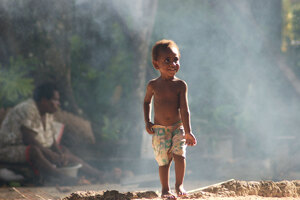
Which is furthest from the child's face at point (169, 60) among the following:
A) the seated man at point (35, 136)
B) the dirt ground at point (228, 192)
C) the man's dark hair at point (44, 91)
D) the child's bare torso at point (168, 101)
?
the man's dark hair at point (44, 91)

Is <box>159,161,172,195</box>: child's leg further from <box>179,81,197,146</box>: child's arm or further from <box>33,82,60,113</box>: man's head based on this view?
<box>33,82,60,113</box>: man's head

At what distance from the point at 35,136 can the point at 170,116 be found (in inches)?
191

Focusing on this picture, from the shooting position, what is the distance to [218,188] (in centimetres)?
363

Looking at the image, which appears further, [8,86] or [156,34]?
[156,34]

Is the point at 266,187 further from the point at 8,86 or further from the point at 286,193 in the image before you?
the point at 8,86

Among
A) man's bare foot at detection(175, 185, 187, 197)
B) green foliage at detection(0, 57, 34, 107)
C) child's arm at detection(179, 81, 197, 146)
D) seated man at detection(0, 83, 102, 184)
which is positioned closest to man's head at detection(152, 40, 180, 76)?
child's arm at detection(179, 81, 197, 146)

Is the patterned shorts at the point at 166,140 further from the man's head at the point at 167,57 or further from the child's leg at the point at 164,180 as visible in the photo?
the man's head at the point at 167,57

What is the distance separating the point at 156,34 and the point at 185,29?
0.82m

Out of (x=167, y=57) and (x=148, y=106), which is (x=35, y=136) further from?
(x=167, y=57)

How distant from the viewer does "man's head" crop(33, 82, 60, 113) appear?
25.1 ft

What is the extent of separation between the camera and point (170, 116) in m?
3.27

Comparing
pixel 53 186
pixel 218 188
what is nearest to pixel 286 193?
pixel 218 188

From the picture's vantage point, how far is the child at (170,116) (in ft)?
10.5

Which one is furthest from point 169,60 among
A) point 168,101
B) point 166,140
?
point 166,140
